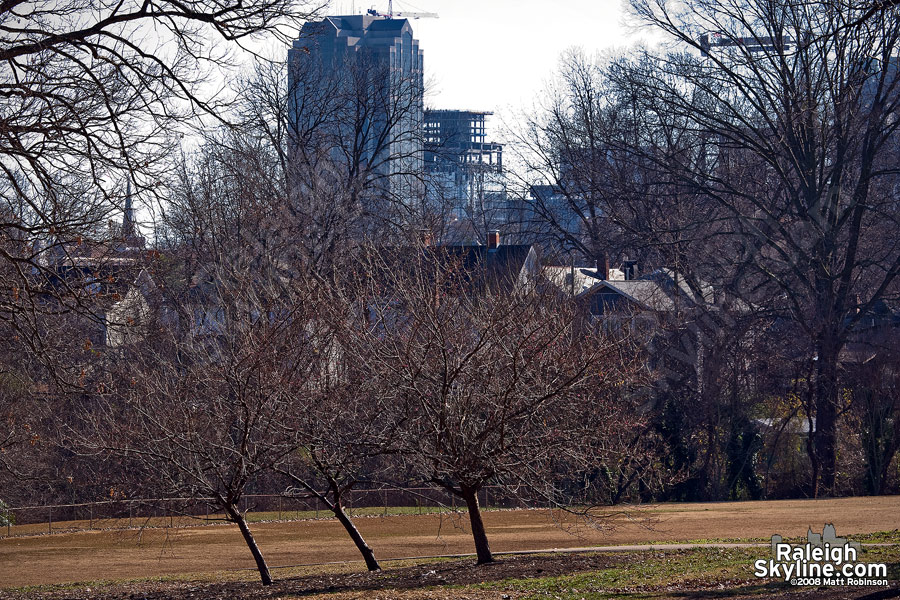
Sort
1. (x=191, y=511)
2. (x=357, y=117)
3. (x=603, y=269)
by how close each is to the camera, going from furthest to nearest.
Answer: (x=603, y=269), (x=357, y=117), (x=191, y=511)

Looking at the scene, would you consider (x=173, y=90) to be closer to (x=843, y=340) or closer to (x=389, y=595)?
(x=389, y=595)

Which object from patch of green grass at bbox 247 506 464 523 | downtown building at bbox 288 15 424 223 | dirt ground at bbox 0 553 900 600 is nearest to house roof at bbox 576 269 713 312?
downtown building at bbox 288 15 424 223

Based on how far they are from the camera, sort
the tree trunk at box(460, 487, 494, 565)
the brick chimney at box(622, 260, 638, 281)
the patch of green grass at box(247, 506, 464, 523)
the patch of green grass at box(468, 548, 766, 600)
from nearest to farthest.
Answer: the patch of green grass at box(468, 548, 766, 600), the tree trunk at box(460, 487, 494, 565), the patch of green grass at box(247, 506, 464, 523), the brick chimney at box(622, 260, 638, 281)

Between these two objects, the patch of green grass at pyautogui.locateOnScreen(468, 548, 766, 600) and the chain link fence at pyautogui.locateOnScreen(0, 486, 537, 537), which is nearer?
the patch of green grass at pyautogui.locateOnScreen(468, 548, 766, 600)

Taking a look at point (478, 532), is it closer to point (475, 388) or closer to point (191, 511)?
point (475, 388)

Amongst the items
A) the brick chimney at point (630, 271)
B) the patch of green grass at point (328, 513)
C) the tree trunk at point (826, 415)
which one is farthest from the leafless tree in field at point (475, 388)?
the brick chimney at point (630, 271)

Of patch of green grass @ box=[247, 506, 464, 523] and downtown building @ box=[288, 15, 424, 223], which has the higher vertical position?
downtown building @ box=[288, 15, 424, 223]

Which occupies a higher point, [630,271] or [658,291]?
[630,271]

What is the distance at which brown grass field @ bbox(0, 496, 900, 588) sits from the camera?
21297mm

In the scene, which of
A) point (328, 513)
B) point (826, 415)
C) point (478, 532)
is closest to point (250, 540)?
point (478, 532)

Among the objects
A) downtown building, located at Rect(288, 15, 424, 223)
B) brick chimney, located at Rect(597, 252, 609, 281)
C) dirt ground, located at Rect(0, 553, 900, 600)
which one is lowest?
dirt ground, located at Rect(0, 553, 900, 600)

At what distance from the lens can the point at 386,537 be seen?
964 inches

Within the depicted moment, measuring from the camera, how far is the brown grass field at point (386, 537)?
21297 mm

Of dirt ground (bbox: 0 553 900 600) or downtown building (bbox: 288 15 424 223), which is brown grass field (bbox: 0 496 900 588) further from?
downtown building (bbox: 288 15 424 223)
